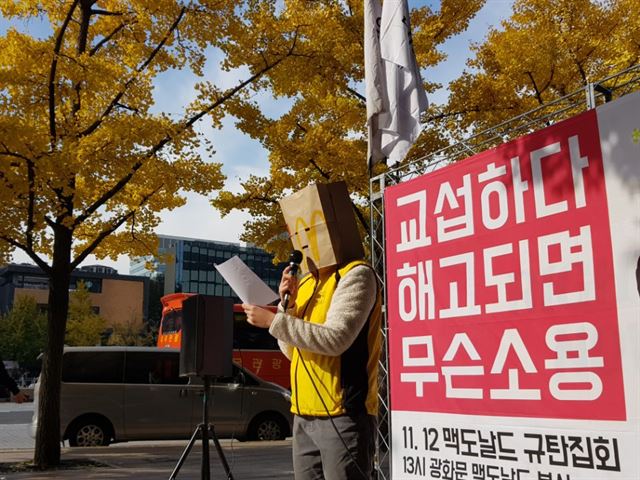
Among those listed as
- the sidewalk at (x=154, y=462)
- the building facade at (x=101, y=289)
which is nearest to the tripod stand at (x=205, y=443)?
the sidewalk at (x=154, y=462)

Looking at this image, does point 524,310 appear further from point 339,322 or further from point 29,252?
point 29,252

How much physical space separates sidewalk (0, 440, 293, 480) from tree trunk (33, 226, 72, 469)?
411 millimetres

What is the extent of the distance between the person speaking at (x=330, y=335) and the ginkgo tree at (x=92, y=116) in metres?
6.97

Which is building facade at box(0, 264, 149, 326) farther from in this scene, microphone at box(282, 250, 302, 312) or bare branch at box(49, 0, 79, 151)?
microphone at box(282, 250, 302, 312)

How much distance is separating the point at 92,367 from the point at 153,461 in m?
2.87

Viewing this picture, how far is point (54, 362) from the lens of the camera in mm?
10391

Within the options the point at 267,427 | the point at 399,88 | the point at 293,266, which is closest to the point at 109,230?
the point at 267,427

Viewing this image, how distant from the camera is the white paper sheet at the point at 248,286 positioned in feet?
11.7

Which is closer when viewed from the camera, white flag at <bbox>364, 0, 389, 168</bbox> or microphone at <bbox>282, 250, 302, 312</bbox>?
microphone at <bbox>282, 250, 302, 312</bbox>

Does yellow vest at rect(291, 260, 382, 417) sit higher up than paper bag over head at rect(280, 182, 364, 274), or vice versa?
paper bag over head at rect(280, 182, 364, 274)

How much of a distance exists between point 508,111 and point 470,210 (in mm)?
9415

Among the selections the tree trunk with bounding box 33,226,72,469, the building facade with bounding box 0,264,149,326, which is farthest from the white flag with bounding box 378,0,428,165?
the building facade with bounding box 0,264,149,326

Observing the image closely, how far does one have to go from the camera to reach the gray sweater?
3.10 m

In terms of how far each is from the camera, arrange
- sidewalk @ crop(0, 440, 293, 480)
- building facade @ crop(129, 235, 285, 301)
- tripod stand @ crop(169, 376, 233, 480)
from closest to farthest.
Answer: tripod stand @ crop(169, 376, 233, 480) < sidewalk @ crop(0, 440, 293, 480) < building facade @ crop(129, 235, 285, 301)
